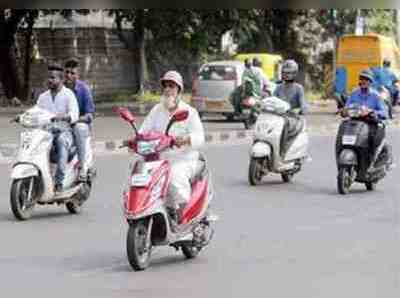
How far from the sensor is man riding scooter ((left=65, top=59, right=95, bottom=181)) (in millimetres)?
10889

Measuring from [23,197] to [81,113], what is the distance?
4.31ft

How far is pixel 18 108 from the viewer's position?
1211 inches

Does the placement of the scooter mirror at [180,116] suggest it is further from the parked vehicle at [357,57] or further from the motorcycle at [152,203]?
the parked vehicle at [357,57]

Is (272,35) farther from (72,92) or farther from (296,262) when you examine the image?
(296,262)

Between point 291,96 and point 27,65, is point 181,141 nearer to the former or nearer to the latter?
point 291,96

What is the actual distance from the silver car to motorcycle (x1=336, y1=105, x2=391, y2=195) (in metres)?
14.4

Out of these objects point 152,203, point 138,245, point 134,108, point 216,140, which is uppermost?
point 152,203

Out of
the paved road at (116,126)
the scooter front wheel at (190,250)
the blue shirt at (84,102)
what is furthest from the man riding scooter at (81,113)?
the paved road at (116,126)

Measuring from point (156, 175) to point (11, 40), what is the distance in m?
26.5

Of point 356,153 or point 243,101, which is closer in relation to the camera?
point 356,153

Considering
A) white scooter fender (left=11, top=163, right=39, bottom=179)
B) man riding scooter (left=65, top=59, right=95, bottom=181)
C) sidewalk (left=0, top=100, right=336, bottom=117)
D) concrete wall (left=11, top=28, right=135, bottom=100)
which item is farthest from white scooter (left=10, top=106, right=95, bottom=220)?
concrete wall (left=11, top=28, right=135, bottom=100)

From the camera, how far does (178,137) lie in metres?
7.66

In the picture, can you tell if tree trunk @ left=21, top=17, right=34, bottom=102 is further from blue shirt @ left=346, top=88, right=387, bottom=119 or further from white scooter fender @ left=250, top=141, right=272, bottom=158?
blue shirt @ left=346, top=88, right=387, bottom=119

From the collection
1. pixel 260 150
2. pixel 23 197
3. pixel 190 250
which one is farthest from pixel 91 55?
pixel 190 250
